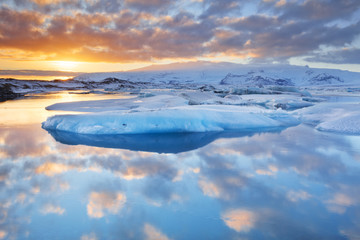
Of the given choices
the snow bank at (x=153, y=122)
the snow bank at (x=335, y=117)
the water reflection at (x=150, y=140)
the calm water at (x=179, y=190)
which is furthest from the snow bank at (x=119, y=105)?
the calm water at (x=179, y=190)

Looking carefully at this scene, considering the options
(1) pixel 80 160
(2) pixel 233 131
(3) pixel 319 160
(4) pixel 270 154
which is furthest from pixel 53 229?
(2) pixel 233 131

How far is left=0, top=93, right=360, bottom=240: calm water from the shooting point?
255 cm

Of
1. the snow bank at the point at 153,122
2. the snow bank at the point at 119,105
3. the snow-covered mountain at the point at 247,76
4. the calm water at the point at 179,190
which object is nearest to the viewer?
the calm water at the point at 179,190

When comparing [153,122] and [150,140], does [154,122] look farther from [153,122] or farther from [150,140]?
[150,140]

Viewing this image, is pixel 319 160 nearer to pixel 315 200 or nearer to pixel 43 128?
pixel 315 200

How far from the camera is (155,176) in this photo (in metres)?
3.99

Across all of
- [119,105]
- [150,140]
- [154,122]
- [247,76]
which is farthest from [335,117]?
[247,76]

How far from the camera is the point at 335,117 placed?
920cm

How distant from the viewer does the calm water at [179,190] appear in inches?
101

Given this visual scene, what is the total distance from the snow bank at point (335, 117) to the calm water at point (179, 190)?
70.1 inches

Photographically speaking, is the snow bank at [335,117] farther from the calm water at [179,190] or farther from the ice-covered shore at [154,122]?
the ice-covered shore at [154,122]

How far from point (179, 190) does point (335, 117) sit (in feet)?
25.8

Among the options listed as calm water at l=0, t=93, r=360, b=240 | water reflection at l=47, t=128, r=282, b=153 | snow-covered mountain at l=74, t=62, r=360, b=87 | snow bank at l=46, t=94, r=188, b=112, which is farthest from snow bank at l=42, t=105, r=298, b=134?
snow-covered mountain at l=74, t=62, r=360, b=87

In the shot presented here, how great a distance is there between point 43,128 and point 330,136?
8082 mm
